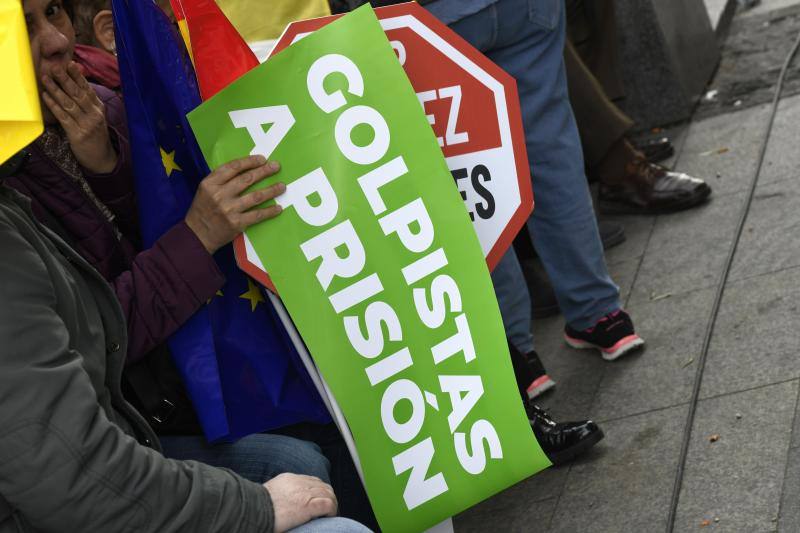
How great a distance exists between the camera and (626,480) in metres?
3.16

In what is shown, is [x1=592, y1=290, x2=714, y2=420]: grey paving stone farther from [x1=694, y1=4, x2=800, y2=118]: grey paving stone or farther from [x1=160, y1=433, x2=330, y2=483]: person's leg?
[x1=694, y1=4, x2=800, y2=118]: grey paving stone

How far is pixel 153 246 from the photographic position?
241 cm

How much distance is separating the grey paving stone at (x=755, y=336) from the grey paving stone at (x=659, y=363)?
0.07 m

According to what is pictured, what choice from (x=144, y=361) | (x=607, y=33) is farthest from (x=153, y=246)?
(x=607, y=33)

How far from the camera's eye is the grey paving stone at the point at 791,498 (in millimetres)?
2678

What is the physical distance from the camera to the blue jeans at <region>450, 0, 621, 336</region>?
3477 millimetres

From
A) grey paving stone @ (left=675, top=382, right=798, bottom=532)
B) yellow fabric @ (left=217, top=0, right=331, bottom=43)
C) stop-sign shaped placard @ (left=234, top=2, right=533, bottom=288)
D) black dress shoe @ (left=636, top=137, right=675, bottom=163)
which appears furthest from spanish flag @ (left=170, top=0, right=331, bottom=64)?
black dress shoe @ (left=636, top=137, right=675, bottom=163)

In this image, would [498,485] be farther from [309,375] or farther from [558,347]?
[558,347]

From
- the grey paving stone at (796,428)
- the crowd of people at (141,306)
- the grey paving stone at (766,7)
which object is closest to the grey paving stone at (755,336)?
the grey paving stone at (796,428)

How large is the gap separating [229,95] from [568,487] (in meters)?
1.58

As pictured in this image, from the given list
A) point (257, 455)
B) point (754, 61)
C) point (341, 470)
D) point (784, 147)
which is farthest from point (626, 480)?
point (754, 61)

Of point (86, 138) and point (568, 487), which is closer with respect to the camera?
point (86, 138)

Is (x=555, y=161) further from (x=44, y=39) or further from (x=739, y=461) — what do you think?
(x=44, y=39)

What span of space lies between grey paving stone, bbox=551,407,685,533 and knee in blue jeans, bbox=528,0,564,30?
4.03 feet
